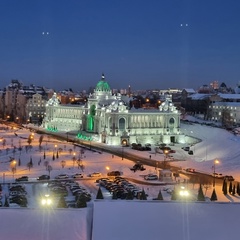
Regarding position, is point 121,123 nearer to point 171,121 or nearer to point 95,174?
point 171,121

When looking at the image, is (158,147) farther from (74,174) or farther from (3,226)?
(3,226)

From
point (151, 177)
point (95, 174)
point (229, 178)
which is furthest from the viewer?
point (95, 174)

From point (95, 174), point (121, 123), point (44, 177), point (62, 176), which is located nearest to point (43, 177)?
point (44, 177)

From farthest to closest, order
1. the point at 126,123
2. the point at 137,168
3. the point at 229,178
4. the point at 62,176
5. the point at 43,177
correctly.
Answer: the point at 126,123 → the point at 137,168 → the point at 62,176 → the point at 229,178 → the point at 43,177

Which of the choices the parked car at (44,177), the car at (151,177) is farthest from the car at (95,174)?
the car at (151,177)

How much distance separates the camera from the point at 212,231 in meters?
12.6

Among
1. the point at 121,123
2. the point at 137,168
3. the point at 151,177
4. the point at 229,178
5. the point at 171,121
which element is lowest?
the point at 137,168

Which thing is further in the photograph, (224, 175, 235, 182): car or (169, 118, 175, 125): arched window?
(169, 118, 175, 125): arched window

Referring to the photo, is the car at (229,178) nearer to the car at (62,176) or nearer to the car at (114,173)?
the car at (114,173)

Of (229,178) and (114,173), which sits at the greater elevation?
(229,178)

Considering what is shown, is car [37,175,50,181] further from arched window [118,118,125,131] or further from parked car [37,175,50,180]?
arched window [118,118,125,131]

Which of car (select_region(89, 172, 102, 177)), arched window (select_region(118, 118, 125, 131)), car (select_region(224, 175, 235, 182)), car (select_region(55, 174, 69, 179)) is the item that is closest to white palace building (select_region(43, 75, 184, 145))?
arched window (select_region(118, 118, 125, 131))

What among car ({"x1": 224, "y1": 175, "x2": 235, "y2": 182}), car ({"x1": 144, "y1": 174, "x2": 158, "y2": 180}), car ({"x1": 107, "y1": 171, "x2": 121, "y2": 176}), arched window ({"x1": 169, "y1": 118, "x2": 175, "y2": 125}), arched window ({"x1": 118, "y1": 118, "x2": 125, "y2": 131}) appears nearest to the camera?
car ({"x1": 224, "y1": 175, "x2": 235, "y2": 182})

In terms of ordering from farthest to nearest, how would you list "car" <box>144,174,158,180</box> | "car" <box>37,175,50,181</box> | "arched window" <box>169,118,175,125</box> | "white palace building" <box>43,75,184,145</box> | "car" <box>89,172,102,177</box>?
1. "arched window" <box>169,118,175,125</box>
2. "white palace building" <box>43,75,184,145</box>
3. "car" <box>89,172,102,177</box>
4. "car" <box>144,174,158,180</box>
5. "car" <box>37,175,50,181</box>
